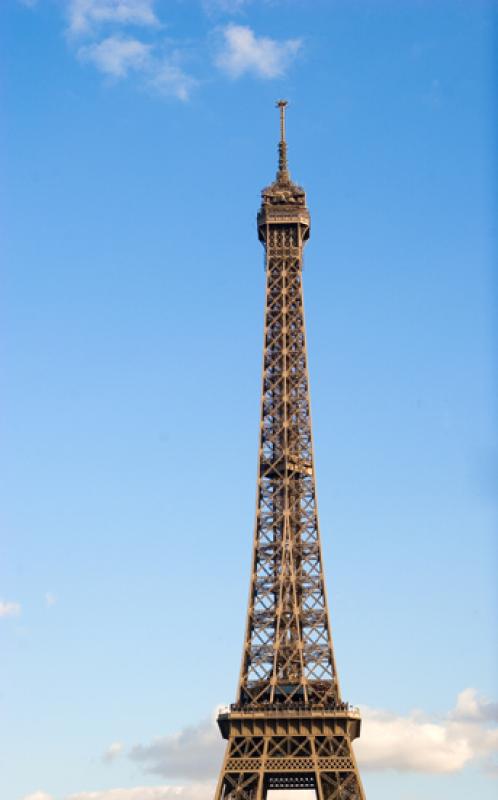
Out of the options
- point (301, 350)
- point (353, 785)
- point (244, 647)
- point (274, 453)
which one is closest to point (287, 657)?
point (244, 647)

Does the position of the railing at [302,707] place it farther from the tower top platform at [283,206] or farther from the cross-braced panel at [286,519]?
the tower top platform at [283,206]

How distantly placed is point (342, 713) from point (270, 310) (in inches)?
1692

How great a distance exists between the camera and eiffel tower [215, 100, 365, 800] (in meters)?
110

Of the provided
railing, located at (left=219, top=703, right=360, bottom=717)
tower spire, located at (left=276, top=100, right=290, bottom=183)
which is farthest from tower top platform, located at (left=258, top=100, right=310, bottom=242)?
railing, located at (left=219, top=703, right=360, bottom=717)

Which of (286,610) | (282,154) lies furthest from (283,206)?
(286,610)

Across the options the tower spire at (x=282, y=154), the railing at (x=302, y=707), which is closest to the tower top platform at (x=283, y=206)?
the tower spire at (x=282, y=154)

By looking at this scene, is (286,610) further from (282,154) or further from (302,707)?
(282,154)

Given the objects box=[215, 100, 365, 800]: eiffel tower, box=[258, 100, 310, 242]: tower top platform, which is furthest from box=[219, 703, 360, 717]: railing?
box=[258, 100, 310, 242]: tower top platform

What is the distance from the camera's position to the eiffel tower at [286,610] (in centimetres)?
11038

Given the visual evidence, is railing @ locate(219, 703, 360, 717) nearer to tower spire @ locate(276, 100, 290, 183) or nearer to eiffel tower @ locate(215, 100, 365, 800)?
eiffel tower @ locate(215, 100, 365, 800)

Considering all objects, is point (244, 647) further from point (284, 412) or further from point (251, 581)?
point (284, 412)

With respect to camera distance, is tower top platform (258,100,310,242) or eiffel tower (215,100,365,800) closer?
eiffel tower (215,100,365,800)

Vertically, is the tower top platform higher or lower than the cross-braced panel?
higher

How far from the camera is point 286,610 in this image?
386 feet
